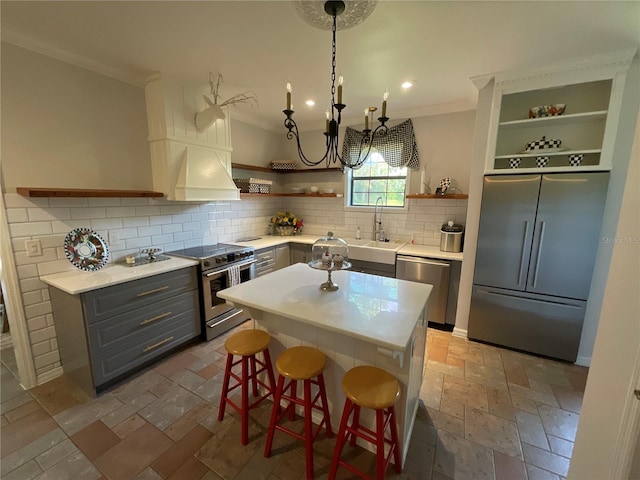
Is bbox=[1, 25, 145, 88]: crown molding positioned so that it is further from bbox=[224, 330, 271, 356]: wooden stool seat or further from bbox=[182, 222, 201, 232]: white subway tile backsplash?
bbox=[224, 330, 271, 356]: wooden stool seat

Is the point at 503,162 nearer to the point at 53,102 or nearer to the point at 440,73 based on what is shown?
the point at 440,73

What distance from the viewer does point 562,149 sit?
2.49m

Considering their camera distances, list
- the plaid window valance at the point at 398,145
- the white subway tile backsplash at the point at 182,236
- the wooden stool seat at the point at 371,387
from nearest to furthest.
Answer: the wooden stool seat at the point at 371,387 < the white subway tile backsplash at the point at 182,236 < the plaid window valance at the point at 398,145

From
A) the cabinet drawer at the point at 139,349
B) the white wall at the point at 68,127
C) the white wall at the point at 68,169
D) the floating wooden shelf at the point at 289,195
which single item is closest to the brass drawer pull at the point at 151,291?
the cabinet drawer at the point at 139,349

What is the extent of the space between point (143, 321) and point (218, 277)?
753mm

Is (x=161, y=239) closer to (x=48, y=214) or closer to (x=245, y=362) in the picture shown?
(x=48, y=214)

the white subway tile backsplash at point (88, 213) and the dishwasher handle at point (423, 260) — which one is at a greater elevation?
the white subway tile backsplash at point (88, 213)

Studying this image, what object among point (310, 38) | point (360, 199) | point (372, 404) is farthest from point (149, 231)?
point (360, 199)

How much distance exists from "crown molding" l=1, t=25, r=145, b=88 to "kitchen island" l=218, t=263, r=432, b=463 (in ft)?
7.26


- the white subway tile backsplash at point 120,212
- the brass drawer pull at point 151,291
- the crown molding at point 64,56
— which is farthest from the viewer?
→ the white subway tile backsplash at point 120,212

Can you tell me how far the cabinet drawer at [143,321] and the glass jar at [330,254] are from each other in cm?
151

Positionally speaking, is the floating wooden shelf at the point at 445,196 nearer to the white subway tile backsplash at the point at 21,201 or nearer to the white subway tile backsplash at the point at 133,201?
the white subway tile backsplash at the point at 133,201

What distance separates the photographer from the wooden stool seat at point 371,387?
3.99 feet

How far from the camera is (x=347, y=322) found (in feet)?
4.35
